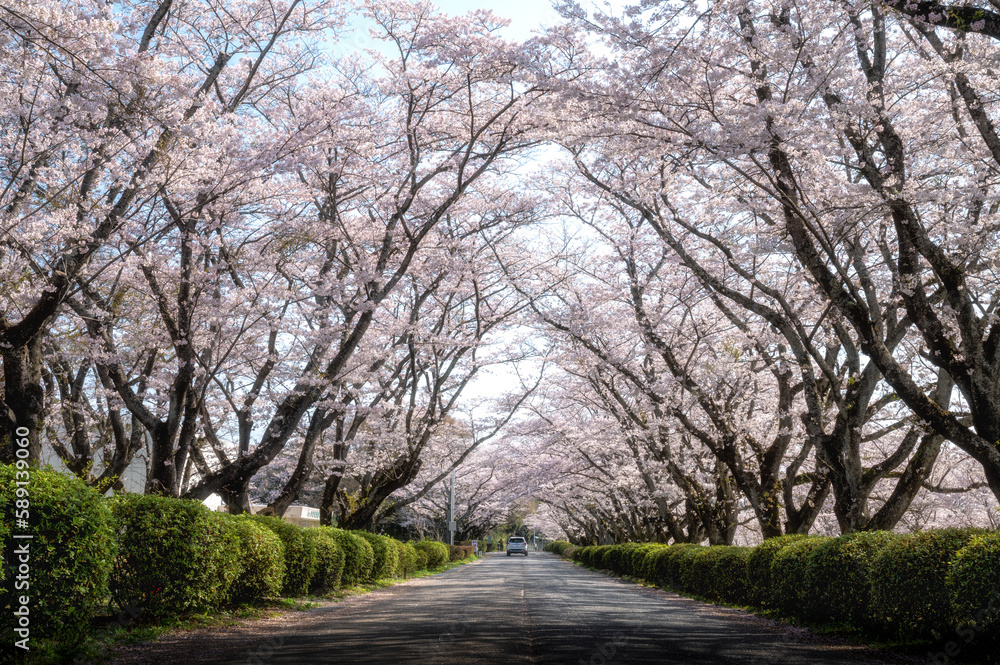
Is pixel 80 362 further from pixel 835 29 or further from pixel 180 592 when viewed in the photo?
pixel 835 29

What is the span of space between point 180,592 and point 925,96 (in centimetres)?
1196

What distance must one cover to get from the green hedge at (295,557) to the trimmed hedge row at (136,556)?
18 mm

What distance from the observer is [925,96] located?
10703 mm

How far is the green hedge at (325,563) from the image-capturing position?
13.6 metres

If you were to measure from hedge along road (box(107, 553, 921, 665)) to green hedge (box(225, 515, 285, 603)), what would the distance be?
2.06 ft

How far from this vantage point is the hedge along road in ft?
22.0

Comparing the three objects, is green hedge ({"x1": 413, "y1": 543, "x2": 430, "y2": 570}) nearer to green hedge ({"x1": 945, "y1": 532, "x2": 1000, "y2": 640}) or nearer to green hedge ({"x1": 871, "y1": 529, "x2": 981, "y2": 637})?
green hedge ({"x1": 871, "y1": 529, "x2": 981, "y2": 637})

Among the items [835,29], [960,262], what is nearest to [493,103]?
[835,29]

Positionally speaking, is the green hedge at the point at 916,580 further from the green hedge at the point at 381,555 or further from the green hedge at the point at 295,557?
the green hedge at the point at 381,555

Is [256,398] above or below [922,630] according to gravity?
above

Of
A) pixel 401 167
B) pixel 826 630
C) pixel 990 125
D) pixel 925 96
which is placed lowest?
pixel 826 630

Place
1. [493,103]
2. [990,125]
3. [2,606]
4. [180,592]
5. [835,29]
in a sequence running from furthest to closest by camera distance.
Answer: [493,103], [835,29], [990,125], [180,592], [2,606]

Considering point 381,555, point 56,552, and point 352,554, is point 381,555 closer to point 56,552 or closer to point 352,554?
point 352,554

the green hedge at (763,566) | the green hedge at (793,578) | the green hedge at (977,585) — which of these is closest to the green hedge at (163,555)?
the green hedge at (977,585)
